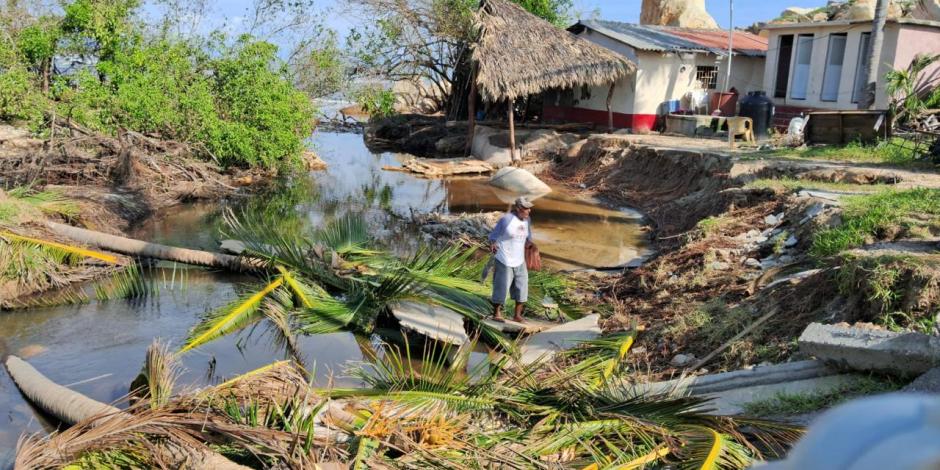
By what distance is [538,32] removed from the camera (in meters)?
22.8

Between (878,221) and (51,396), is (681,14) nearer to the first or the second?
(878,221)

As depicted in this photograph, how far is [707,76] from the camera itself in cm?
2458

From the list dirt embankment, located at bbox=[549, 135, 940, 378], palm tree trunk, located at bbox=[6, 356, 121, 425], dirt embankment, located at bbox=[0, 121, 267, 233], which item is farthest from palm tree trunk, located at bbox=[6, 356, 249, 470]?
dirt embankment, located at bbox=[0, 121, 267, 233]

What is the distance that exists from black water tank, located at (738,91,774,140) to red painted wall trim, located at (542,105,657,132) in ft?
10.6

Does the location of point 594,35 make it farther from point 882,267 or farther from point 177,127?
point 882,267

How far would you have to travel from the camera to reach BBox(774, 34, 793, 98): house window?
22.1 meters

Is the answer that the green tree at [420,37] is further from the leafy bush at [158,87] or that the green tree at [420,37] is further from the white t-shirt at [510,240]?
the white t-shirt at [510,240]

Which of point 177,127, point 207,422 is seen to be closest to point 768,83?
point 177,127

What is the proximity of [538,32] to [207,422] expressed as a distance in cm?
2040

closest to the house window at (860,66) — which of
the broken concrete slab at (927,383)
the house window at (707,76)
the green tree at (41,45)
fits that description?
the house window at (707,76)

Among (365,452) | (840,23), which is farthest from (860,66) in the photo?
(365,452)

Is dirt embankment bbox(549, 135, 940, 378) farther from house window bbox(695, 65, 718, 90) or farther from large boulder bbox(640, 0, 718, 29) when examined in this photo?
large boulder bbox(640, 0, 718, 29)

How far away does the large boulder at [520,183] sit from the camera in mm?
18797

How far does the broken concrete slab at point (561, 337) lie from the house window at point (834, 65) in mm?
15130
